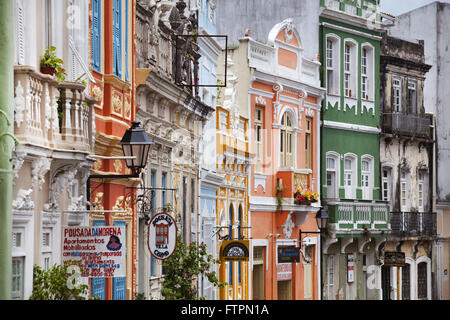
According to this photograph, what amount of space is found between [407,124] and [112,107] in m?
25.3

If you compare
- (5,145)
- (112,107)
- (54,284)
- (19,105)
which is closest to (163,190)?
(112,107)

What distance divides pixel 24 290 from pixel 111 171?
509 centimetres

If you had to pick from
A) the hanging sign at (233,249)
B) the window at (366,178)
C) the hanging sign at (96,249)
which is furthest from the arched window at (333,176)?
the hanging sign at (96,249)

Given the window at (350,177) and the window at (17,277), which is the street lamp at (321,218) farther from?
the window at (17,277)

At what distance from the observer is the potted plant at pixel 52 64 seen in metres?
14.7

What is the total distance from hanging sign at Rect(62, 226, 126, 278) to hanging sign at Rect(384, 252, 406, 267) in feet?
81.9

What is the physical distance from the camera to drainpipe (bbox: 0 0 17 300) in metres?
11.7

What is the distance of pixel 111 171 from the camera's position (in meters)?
18.4

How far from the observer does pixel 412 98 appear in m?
43.3

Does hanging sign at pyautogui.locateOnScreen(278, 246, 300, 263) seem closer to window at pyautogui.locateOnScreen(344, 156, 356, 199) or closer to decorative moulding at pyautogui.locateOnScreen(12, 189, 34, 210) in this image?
window at pyautogui.locateOnScreen(344, 156, 356, 199)

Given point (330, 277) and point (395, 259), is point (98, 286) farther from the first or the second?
point (395, 259)

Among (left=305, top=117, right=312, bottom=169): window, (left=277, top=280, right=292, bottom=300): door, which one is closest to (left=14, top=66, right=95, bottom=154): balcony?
(left=277, top=280, right=292, bottom=300): door
